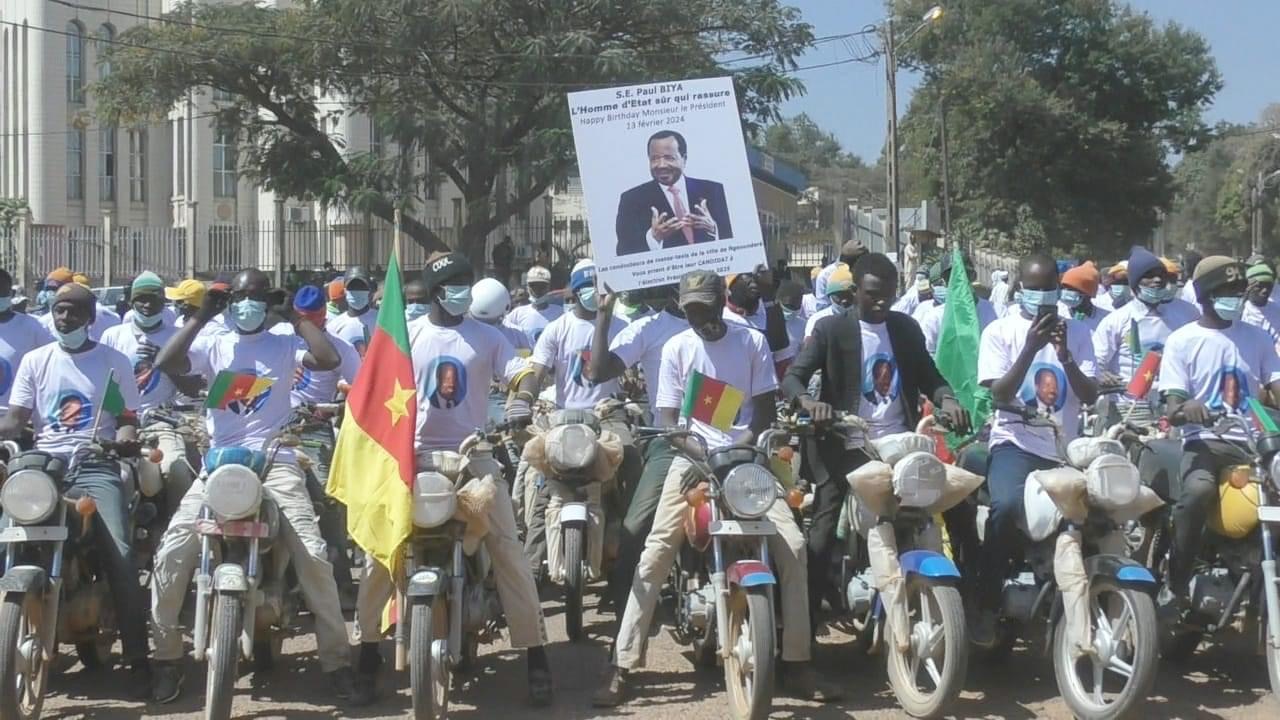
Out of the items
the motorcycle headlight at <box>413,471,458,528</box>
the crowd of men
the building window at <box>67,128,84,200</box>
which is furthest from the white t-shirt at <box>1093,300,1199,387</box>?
the building window at <box>67,128,84,200</box>

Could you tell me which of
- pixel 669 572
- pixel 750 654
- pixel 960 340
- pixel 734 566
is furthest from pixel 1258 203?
pixel 750 654

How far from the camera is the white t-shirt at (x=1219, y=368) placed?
7.04 metres

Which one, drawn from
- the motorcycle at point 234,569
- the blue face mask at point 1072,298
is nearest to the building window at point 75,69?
the blue face mask at point 1072,298

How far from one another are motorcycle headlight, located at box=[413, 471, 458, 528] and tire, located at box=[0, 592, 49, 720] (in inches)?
62.7

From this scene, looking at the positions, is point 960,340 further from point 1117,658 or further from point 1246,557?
point 1117,658

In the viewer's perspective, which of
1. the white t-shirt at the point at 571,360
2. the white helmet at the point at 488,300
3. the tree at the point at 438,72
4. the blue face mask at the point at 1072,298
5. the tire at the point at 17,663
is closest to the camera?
the tire at the point at 17,663

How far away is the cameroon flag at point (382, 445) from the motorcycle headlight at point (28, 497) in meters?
1.18

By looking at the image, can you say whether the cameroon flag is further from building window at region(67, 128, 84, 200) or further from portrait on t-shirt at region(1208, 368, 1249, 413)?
building window at region(67, 128, 84, 200)

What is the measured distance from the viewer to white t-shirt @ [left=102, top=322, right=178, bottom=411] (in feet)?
30.0

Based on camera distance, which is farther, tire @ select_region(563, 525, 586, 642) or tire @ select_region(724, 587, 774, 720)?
tire @ select_region(563, 525, 586, 642)

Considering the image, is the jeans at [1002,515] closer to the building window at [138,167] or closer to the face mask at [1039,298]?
the face mask at [1039,298]

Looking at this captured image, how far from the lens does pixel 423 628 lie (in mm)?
5992

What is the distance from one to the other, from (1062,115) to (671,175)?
3824cm

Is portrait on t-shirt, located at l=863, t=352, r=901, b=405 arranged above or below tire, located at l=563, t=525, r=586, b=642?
above
